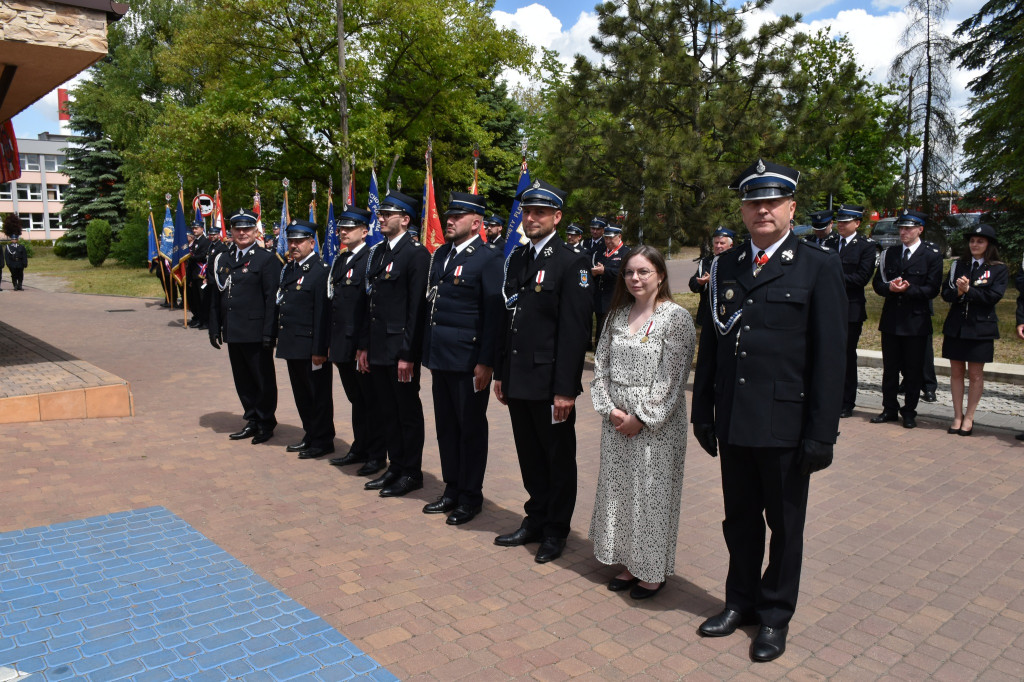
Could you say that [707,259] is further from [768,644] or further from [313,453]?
[768,644]

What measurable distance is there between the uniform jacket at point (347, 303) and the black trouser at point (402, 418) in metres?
0.36

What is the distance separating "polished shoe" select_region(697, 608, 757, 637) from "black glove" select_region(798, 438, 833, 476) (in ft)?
2.86

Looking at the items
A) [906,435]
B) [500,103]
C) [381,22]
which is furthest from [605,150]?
[500,103]

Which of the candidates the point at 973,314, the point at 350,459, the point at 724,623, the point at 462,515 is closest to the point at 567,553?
the point at 462,515

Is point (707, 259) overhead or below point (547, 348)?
overhead

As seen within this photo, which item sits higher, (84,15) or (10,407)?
(84,15)

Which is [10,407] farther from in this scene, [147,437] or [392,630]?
[392,630]

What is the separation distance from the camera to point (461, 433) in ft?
17.6

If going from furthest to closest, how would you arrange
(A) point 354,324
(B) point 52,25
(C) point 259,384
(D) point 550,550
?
(B) point 52,25 → (C) point 259,384 → (A) point 354,324 → (D) point 550,550

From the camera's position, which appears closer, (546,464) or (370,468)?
(546,464)

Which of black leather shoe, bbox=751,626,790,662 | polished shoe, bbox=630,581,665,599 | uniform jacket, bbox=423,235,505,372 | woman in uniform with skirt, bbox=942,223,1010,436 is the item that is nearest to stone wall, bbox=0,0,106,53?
uniform jacket, bbox=423,235,505,372

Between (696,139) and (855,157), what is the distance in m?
20.7

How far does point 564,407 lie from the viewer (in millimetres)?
4438

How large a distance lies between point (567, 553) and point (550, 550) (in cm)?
17
